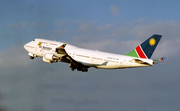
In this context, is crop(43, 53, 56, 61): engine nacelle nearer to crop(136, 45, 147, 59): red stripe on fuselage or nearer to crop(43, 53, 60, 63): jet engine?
crop(43, 53, 60, 63): jet engine

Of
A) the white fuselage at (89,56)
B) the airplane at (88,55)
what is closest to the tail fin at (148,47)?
the airplane at (88,55)

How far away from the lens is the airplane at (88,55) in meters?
55.3

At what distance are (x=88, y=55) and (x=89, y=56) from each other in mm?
327

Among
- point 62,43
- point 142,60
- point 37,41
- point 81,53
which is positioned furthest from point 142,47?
point 37,41

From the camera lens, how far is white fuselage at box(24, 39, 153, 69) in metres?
55.3

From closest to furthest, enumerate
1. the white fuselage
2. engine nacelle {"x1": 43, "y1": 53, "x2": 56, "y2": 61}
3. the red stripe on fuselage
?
the white fuselage, the red stripe on fuselage, engine nacelle {"x1": 43, "y1": 53, "x2": 56, "y2": 61}

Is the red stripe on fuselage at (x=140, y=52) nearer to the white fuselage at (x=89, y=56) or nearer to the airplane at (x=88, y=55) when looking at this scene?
the airplane at (x=88, y=55)

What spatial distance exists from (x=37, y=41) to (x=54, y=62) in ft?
23.6

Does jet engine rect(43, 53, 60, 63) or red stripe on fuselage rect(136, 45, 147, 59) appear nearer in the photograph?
red stripe on fuselage rect(136, 45, 147, 59)

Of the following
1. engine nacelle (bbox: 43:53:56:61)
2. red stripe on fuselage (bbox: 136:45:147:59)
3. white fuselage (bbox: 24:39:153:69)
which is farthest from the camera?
engine nacelle (bbox: 43:53:56:61)

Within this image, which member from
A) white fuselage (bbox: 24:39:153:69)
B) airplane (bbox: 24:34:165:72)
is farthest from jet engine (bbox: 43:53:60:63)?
white fuselage (bbox: 24:39:153:69)

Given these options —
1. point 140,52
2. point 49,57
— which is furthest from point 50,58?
point 140,52

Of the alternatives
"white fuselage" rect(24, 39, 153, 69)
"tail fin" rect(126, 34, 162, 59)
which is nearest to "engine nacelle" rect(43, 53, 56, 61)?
"white fuselage" rect(24, 39, 153, 69)

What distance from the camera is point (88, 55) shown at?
58.2 metres
